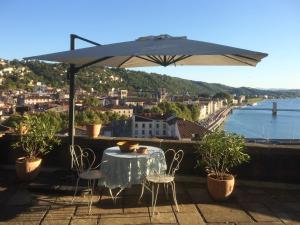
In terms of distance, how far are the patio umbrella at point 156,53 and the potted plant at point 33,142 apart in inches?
15.8

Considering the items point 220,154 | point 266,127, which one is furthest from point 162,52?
point 266,127

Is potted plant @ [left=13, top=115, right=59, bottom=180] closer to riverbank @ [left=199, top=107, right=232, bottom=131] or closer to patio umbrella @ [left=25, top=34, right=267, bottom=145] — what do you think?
patio umbrella @ [left=25, top=34, right=267, bottom=145]

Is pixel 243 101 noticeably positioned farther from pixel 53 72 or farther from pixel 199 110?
pixel 53 72

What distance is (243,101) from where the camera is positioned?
4843 inches

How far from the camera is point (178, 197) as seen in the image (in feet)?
12.4

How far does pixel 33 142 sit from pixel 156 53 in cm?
244

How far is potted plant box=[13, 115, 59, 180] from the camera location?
4262 millimetres

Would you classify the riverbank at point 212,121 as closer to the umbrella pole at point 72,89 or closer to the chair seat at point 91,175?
the umbrella pole at point 72,89

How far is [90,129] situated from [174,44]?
7.29 feet

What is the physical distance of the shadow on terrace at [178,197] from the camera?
3.11 m

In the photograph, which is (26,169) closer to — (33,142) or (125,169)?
(33,142)

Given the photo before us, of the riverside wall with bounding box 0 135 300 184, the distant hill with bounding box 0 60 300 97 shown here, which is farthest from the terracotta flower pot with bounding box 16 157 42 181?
the distant hill with bounding box 0 60 300 97

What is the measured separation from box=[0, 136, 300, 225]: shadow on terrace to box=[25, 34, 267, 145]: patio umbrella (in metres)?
0.81

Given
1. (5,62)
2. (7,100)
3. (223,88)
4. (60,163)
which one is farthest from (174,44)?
(223,88)
